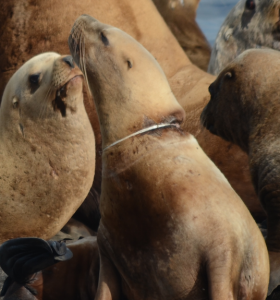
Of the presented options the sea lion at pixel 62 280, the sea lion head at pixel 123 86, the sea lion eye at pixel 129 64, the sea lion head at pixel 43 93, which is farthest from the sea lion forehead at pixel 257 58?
the sea lion at pixel 62 280

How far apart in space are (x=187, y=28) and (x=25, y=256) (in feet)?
16.1

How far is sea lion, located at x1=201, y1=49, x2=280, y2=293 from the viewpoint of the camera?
335 cm

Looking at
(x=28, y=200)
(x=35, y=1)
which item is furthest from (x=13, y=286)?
(x=35, y=1)

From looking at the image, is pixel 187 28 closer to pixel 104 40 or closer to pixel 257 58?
pixel 257 58

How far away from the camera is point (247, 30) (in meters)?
5.16

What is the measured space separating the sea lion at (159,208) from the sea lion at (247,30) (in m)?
2.45

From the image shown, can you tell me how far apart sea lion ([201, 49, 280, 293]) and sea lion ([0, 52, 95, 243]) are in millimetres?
880

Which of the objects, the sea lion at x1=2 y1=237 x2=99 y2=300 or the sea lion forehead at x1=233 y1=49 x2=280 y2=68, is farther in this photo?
the sea lion forehead at x1=233 y1=49 x2=280 y2=68

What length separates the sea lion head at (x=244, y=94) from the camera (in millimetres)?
3646

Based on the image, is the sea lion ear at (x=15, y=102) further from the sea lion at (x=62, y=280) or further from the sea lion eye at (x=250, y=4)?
the sea lion eye at (x=250, y=4)

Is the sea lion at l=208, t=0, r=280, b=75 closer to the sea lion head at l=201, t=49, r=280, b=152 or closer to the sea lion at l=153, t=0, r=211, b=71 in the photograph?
the sea lion head at l=201, t=49, r=280, b=152

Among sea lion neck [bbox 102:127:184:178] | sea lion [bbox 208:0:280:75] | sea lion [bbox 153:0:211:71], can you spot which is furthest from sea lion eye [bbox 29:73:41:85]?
sea lion [bbox 153:0:211:71]

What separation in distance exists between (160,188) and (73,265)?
0.83 m

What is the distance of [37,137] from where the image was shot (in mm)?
3775
